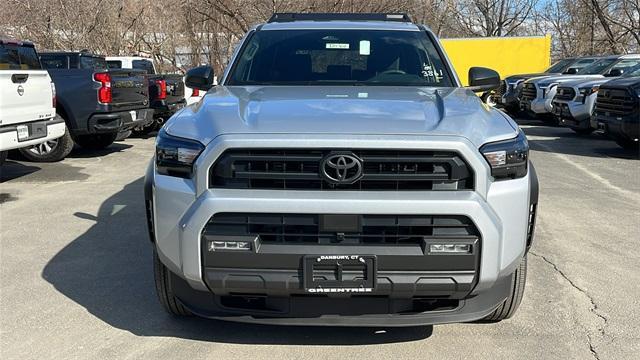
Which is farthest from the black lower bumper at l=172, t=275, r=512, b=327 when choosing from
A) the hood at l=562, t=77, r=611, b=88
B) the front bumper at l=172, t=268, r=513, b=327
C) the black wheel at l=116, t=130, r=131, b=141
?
the hood at l=562, t=77, r=611, b=88

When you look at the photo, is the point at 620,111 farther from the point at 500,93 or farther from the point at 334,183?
the point at 334,183

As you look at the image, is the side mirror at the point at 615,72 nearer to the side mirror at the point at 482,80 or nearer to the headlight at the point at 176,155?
the side mirror at the point at 482,80

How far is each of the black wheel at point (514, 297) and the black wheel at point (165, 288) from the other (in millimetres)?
1829

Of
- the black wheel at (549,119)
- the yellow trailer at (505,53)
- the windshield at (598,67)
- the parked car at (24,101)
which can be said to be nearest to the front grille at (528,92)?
the black wheel at (549,119)

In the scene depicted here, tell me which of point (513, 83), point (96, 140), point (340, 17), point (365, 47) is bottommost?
point (96, 140)

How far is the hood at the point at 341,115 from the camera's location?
3111mm

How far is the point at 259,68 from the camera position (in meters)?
4.68

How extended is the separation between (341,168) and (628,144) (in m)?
9.98

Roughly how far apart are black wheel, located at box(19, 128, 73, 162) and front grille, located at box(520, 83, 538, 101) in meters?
11.1

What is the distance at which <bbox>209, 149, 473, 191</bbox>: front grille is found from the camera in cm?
304

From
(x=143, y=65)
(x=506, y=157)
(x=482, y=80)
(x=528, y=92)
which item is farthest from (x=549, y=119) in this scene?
(x=506, y=157)

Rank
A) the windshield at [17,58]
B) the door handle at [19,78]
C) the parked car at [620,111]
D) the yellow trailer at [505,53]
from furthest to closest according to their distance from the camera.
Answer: the yellow trailer at [505,53]
the parked car at [620,111]
the windshield at [17,58]
the door handle at [19,78]

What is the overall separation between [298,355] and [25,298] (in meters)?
2.07

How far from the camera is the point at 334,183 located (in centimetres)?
302
